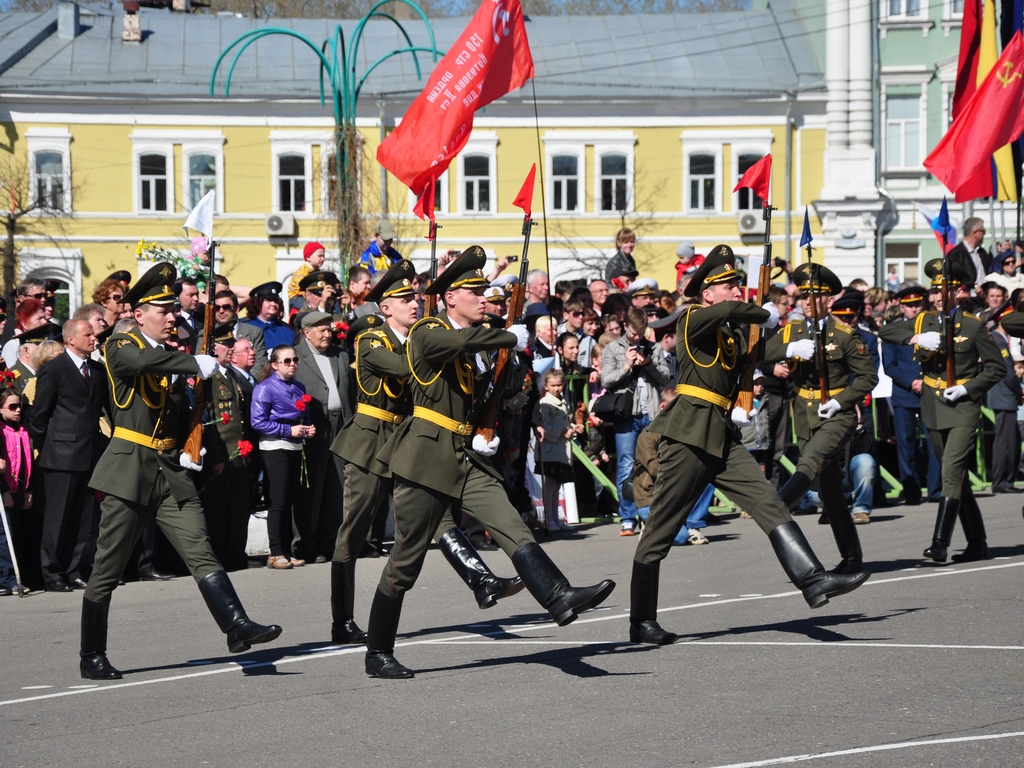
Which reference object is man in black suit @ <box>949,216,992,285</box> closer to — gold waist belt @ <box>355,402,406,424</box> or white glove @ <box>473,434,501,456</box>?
A: gold waist belt @ <box>355,402,406,424</box>

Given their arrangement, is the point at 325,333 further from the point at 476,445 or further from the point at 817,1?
the point at 817,1

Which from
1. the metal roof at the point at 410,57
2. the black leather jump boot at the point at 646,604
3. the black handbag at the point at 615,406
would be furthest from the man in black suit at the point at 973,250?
the metal roof at the point at 410,57

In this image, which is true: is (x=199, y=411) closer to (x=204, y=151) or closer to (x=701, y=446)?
(x=701, y=446)

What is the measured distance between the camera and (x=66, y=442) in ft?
40.8

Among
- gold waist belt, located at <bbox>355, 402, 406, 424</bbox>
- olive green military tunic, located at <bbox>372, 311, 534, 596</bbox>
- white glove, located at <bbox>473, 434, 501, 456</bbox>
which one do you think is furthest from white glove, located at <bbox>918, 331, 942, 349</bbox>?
olive green military tunic, located at <bbox>372, 311, 534, 596</bbox>

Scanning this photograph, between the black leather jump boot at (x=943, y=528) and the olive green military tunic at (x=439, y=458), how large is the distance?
4.81 m

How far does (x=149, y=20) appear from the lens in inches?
2067

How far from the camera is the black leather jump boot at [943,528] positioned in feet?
39.4

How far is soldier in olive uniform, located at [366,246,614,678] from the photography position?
8.05m

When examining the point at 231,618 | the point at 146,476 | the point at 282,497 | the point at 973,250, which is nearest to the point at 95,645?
the point at 231,618

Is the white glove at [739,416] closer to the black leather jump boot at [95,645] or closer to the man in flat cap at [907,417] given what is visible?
the black leather jump boot at [95,645]

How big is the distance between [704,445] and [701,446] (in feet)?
0.07

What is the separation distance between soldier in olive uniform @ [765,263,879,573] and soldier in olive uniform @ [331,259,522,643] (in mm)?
2572

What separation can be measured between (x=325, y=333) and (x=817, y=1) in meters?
39.4
